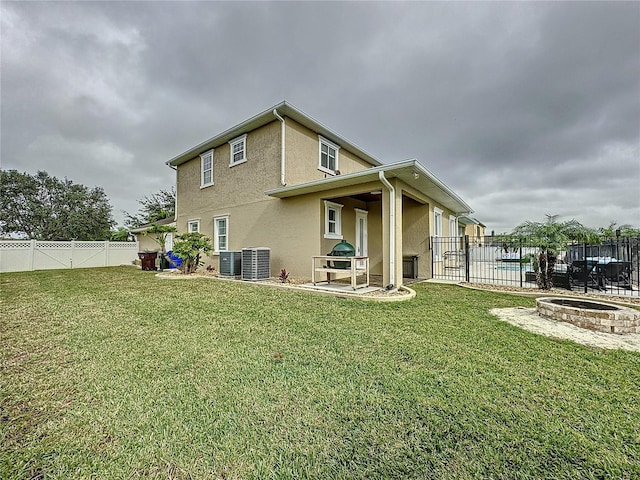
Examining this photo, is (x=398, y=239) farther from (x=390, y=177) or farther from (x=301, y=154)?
(x=301, y=154)

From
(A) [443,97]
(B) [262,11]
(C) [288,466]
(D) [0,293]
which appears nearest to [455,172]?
(A) [443,97]

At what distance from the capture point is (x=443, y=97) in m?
11.8

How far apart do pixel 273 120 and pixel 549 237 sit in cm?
1001

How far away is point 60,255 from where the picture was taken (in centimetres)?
1655

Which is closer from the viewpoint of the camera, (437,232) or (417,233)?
(417,233)

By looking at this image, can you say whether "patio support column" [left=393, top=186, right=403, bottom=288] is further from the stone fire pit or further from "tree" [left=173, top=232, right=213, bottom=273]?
"tree" [left=173, top=232, right=213, bottom=273]

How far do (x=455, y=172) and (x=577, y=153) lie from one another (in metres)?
7.00

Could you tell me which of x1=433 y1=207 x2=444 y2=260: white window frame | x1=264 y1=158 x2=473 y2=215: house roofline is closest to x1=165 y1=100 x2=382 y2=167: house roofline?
x1=264 y1=158 x2=473 y2=215: house roofline

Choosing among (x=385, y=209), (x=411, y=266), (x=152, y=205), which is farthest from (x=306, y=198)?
(x=152, y=205)

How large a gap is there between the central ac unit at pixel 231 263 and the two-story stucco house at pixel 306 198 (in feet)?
3.37

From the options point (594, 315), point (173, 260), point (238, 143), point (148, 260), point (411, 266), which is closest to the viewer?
point (594, 315)

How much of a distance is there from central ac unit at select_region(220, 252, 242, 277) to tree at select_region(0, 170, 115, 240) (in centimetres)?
2803

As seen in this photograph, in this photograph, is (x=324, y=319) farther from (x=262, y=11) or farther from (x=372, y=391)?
(x=262, y=11)

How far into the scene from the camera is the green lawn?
67.3 inches
